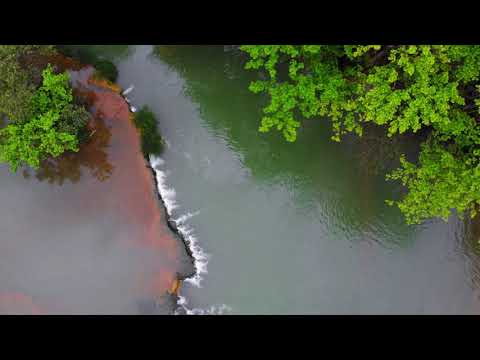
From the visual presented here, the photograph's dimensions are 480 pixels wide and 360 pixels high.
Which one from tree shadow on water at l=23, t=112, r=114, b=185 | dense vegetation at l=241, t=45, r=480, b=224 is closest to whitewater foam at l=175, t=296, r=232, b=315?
tree shadow on water at l=23, t=112, r=114, b=185

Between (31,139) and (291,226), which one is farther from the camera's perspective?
(291,226)

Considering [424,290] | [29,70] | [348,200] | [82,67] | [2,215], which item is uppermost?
[82,67]

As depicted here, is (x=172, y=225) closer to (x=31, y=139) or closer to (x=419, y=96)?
(x=31, y=139)

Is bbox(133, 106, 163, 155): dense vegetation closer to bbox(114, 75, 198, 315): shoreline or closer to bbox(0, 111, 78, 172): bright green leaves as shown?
bbox(114, 75, 198, 315): shoreline

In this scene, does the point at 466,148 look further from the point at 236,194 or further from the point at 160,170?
the point at 160,170

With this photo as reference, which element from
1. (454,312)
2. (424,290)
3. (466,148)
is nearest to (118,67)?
(466,148)

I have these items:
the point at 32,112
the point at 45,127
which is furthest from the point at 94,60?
the point at 45,127
